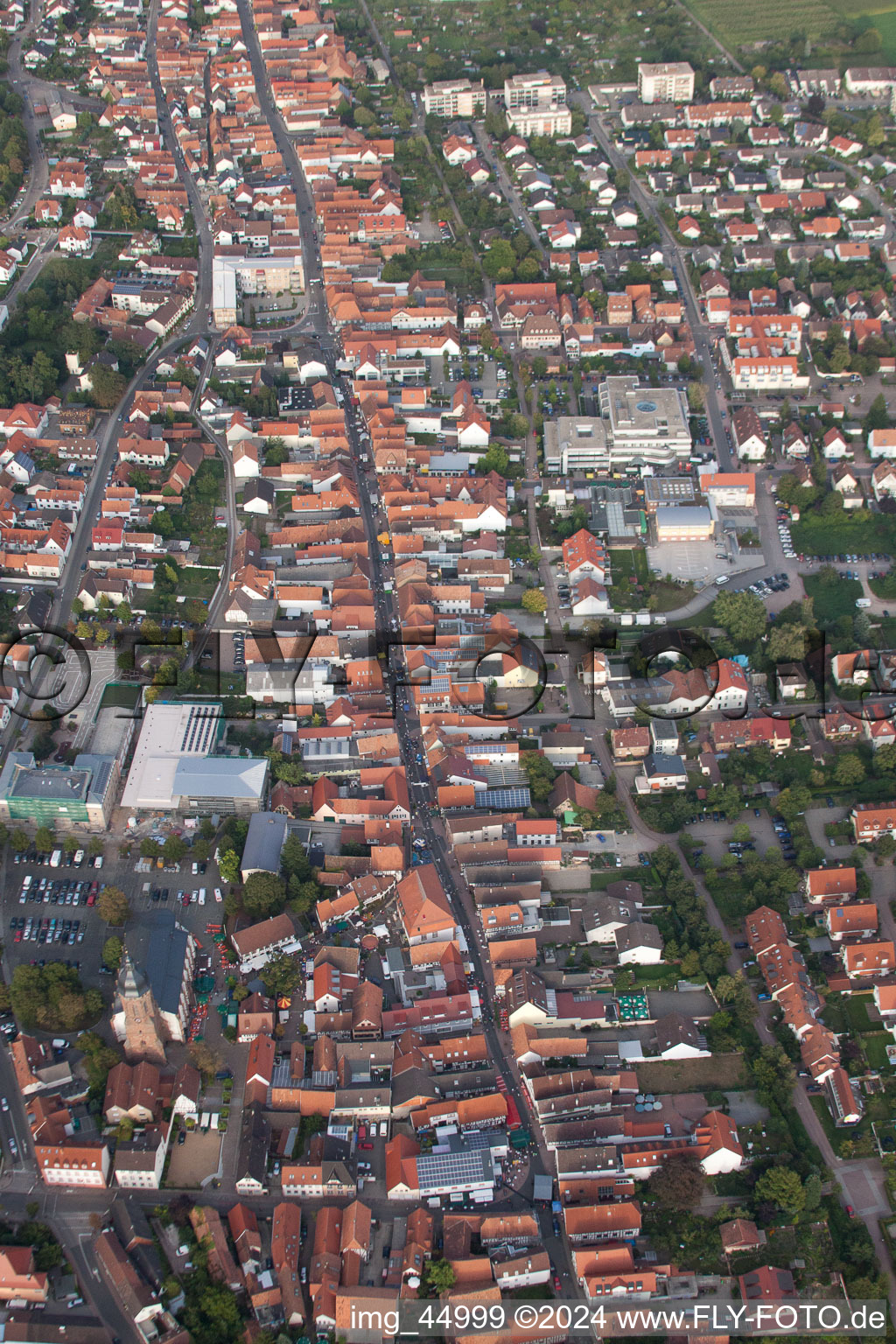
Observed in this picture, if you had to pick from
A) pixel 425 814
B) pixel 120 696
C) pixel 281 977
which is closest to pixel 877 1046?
pixel 425 814

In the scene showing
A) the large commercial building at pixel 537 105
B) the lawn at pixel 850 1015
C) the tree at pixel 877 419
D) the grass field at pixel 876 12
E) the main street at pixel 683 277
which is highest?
the grass field at pixel 876 12

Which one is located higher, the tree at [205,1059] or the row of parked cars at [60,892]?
the row of parked cars at [60,892]

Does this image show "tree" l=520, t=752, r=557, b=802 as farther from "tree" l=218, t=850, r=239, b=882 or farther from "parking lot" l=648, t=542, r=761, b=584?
"parking lot" l=648, t=542, r=761, b=584

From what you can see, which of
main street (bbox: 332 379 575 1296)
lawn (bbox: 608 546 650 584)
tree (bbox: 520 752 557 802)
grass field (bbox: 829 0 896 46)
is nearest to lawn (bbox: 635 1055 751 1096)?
main street (bbox: 332 379 575 1296)

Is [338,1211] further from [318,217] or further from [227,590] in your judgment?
[318,217]

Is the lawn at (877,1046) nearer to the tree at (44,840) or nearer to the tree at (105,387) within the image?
the tree at (44,840)

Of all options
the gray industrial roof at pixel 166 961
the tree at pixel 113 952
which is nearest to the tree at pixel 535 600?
the gray industrial roof at pixel 166 961
